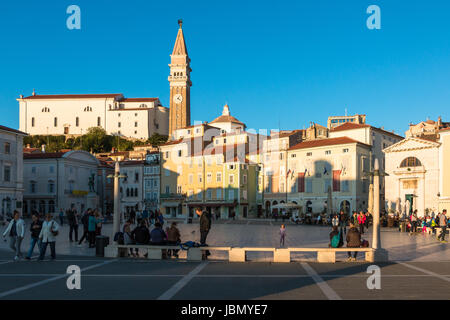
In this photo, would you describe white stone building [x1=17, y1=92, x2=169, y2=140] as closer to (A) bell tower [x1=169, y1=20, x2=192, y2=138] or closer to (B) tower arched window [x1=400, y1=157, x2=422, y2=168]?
(A) bell tower [x1=169, y1=20, x2=192, y2=138]

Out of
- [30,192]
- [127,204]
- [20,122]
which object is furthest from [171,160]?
[20,122]

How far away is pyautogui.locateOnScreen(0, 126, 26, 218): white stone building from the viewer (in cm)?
5731

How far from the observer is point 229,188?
70.1 meters

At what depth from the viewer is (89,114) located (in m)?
140

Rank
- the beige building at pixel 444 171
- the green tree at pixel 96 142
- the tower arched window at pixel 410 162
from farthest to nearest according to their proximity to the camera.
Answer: the green tree at pixel 96 142 < the tower arched window at pixel 410 162 < the beige building at pixel 444 171

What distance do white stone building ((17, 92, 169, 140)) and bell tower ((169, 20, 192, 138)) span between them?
11349 millimetres

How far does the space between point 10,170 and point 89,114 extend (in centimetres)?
8302

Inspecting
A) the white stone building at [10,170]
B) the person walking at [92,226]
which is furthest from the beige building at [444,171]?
the white stone building at [10,170]

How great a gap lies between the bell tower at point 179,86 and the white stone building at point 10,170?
2614 inches

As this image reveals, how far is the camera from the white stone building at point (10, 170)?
57312mm

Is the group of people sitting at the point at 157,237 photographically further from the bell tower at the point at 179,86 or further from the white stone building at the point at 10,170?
the bell tower at the point at 179,86

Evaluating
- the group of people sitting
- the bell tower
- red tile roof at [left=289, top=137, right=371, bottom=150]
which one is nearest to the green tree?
the bell tower

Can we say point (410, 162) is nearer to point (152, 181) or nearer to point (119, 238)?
point (152, 181)

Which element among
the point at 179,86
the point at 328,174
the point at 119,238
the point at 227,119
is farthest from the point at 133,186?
the point at 119,238
